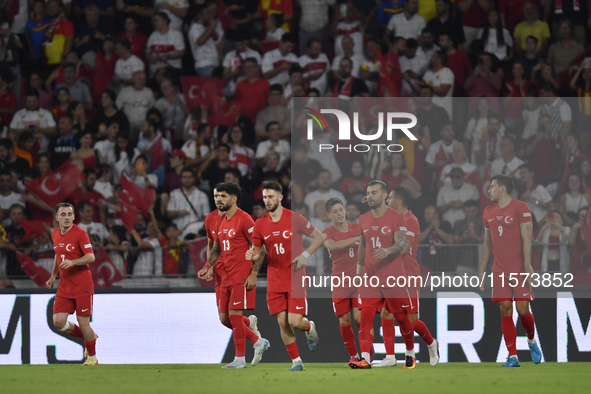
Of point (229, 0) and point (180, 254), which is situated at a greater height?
point (229, 0)

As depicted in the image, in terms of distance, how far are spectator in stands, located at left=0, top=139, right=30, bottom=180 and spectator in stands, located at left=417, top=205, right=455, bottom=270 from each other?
6.48 m

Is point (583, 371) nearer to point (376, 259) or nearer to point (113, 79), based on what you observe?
point (376, 259)

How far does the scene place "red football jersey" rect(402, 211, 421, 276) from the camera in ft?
29.2

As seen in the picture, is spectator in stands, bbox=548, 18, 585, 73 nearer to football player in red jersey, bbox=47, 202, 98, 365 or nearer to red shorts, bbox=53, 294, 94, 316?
football player in red jersey, bbox=47, 202, 98, 365

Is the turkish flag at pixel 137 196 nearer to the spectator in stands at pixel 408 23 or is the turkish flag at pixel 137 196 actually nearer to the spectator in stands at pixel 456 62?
the spectator in stands at pixel 408 23

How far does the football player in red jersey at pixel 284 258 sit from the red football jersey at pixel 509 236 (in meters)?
1.97

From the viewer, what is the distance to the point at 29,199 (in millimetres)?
11930

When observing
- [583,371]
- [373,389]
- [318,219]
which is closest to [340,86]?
[318,219]

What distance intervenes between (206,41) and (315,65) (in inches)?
78.1

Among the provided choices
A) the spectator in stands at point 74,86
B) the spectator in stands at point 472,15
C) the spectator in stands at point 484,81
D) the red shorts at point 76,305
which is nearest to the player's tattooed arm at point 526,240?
the spectator in stands at point 484,81

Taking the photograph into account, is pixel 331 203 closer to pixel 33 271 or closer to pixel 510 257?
pixel 510 257

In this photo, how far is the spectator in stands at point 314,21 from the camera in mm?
13672

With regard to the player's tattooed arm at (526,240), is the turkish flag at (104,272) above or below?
below

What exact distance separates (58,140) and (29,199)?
4.32ft
